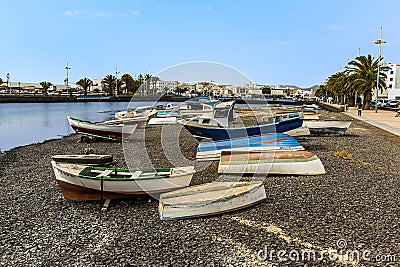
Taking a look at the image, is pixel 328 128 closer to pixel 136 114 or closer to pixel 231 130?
pixel 231 130

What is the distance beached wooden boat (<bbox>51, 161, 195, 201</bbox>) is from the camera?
25.3ft

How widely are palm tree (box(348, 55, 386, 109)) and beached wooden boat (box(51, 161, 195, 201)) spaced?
132 feet

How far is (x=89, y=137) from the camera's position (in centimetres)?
1891

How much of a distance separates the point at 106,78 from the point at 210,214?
118395 millimetres

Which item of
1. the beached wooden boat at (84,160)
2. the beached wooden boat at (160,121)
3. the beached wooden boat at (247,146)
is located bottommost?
the beached wooden boat at (84,160)

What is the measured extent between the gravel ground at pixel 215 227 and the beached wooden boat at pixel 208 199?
16 centimetres

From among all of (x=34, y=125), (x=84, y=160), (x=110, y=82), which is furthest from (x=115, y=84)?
(x=84, y=160)

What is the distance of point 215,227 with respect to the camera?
21.4 feet

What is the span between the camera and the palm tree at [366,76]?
43000 millimetres

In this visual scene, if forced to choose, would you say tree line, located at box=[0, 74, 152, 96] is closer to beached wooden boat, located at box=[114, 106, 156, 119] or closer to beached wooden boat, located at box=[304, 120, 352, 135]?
beached wooden boat, located at box=[114, 106, 156, 119]

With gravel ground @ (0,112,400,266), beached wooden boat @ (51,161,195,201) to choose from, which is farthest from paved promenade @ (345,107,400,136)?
beached wooden boat @ (51,161,195,201)

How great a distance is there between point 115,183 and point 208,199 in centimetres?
205

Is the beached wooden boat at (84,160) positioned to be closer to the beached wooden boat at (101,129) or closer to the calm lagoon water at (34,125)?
the beached wooden boat at (101,129)

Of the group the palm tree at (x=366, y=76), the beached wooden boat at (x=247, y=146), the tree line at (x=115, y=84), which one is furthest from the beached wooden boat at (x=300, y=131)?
the tree line at (x=115, y=84)
